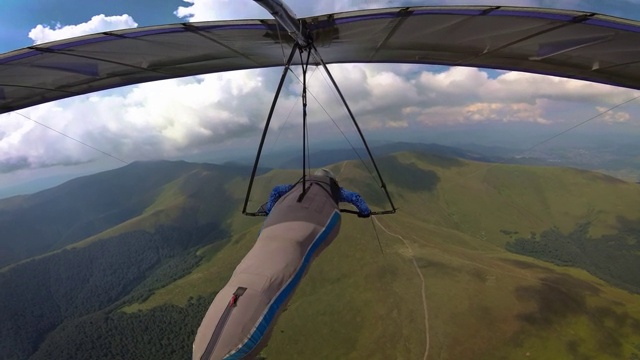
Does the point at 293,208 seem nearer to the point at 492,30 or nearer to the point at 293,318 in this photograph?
the point at 492,30

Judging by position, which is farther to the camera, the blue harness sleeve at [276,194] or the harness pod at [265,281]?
the blue harness sleeve at [276,194]

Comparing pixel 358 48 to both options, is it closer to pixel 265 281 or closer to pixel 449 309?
pixel 265 281

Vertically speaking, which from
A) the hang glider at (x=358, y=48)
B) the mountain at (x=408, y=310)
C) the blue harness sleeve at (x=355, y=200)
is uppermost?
the hang glider at (x=358, y=48)

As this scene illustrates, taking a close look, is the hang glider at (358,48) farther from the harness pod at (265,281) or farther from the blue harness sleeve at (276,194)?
the harness pod at (265,281)

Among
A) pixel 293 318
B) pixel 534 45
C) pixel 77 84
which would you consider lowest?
pixel 293 318

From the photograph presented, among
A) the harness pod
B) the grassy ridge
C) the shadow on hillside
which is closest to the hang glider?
the harness pod

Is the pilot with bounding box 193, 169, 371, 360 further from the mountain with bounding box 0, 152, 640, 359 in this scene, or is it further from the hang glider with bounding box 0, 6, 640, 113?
the mountain with bounding box 0, 152, 640, 359

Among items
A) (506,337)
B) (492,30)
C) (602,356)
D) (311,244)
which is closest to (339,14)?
(492,30)

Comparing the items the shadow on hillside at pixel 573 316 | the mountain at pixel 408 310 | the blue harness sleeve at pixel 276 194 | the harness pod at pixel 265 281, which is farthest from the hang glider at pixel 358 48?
the shadow on hillside at pixel 573 316
